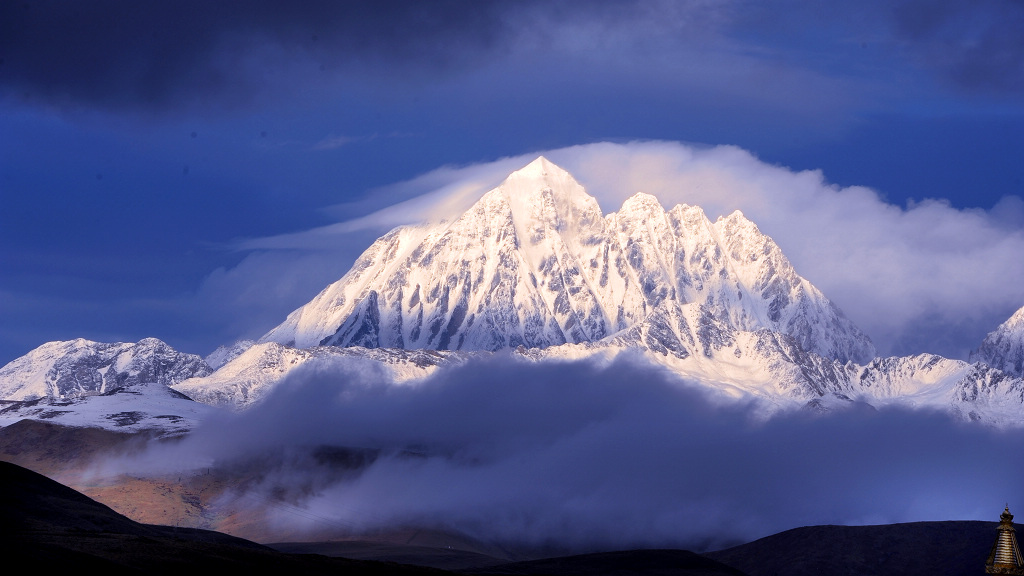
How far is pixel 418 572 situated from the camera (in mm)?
181125

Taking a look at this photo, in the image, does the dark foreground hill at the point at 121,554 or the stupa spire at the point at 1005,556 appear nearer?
the stupa spire at the point at 1005,556

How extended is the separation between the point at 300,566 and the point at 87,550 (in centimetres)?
2638

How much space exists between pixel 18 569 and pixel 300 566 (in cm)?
4377

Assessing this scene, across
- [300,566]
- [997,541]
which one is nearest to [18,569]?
[300,566]

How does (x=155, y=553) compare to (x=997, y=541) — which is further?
(x=155, y=553)

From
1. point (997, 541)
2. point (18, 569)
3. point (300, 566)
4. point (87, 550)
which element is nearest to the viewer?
point (997, 541)

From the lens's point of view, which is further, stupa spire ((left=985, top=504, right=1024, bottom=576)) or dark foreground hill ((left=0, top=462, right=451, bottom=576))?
dark foreground hill ((left=0, top=462, right=451, bottom=576))

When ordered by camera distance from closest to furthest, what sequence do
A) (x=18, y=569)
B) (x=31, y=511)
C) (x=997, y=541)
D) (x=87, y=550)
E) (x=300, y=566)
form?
(x=997, y=541) → (x=18, y=569) → (x=87, y=550) → (x=300, y=566) → (x=31, y=511)

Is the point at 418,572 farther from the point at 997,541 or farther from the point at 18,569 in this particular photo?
the point at 997,541

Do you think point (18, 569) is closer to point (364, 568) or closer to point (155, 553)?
point (155, 553)

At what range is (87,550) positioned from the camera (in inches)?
6038

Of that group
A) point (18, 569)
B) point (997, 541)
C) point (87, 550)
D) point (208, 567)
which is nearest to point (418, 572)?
point (208, 567)

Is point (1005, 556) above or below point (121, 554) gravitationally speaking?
below

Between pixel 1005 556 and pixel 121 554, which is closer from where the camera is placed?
pixel 1005 556
